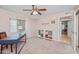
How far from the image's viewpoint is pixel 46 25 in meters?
7.68

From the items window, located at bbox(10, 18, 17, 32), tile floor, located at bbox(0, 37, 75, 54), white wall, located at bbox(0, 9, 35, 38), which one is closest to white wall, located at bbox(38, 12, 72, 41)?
white wall, located at bbox(0, 9, 35, 38)

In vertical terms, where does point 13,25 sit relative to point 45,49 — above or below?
above

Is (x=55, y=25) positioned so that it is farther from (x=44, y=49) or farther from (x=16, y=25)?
(x=44, y=49)

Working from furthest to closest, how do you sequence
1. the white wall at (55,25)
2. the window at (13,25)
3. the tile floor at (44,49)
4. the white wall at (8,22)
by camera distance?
the white wall at (55,25), the window at (13,25), the white wall at (8,22), the tile floor at (44,49)

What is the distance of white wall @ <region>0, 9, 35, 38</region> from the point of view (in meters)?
5.02

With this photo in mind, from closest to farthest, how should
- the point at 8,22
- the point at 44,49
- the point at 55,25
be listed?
the point at 44,49 → the point at 8,22 → the point at 55,25

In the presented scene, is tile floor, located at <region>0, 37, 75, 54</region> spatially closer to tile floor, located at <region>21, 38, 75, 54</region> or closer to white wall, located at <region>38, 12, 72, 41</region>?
tile floor, located at <region>21, 38, 75, 54</region>

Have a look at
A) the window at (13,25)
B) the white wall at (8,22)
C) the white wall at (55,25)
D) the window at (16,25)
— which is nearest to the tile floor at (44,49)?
the white wall at (8,22)

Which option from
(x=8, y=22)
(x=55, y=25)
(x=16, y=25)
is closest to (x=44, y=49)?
(x=16, y=25)

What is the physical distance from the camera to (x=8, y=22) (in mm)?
5414

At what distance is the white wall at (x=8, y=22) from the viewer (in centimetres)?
502

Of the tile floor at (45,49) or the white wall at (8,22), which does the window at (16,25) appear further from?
the tile floor at (45,49)
